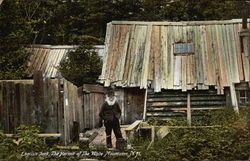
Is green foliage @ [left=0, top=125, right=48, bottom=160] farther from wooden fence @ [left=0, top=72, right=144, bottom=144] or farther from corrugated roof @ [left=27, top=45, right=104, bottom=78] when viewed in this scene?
corrugated roof @ [left=27, top=45, right=104, bottom=78]

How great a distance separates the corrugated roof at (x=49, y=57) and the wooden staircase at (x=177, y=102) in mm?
5504

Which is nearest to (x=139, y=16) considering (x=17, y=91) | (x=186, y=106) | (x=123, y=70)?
(x=123, y=70)

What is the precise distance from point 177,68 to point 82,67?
3.95m

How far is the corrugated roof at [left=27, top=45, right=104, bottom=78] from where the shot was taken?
19.3 metres

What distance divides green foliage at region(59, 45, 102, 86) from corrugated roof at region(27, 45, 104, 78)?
9.15 feet

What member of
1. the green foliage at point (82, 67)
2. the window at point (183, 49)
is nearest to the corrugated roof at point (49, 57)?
the green foliage at point (82, 67)

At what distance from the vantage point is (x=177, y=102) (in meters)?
14.4

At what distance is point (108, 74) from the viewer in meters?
15.6

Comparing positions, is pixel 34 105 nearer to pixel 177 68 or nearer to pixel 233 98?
pixel 177 68

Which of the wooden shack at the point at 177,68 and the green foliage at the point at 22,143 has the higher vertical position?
the wooden shack at the point at 177,68

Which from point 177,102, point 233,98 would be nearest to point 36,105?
point 177,102

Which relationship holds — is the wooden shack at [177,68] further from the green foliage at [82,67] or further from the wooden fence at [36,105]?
the wooden fence at [36,105]

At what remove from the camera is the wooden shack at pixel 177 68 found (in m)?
14.7

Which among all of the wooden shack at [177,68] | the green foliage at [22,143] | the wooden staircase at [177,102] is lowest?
the green foliage at [22,143]
